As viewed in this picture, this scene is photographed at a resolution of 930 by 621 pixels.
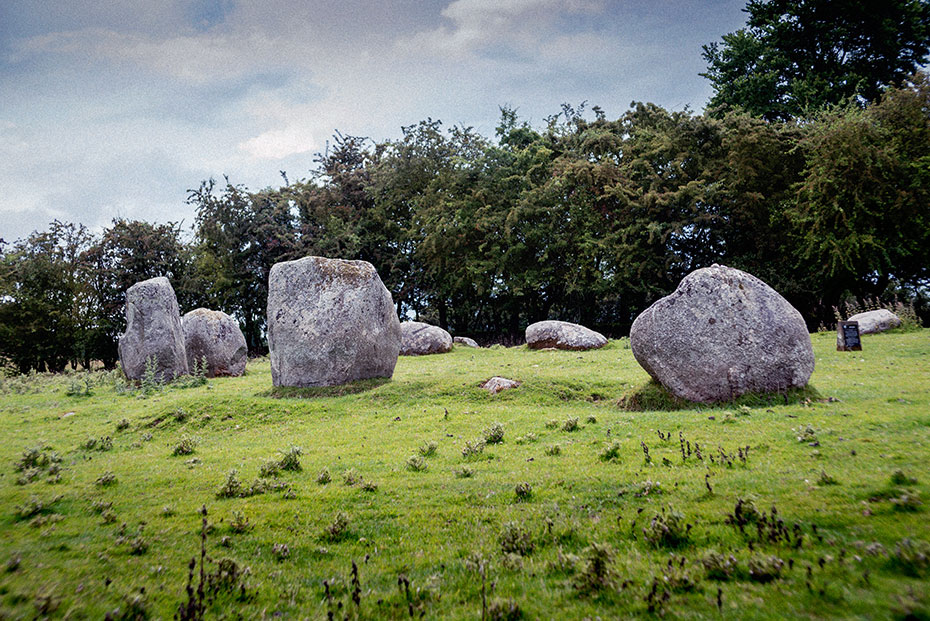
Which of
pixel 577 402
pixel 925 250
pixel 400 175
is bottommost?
pixel 577 402

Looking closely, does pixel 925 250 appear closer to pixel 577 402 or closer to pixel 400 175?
pixel 577 402

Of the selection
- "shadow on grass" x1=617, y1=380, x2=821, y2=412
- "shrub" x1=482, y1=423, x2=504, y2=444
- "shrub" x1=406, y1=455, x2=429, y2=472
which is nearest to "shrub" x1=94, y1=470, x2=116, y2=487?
"shrub" x1=406, y1=455, x2=429, y2=472

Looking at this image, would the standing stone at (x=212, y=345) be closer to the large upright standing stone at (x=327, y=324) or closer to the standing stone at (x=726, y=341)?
the large upright standing stone at (x=327, y=324)

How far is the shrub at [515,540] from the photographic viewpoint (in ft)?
15.7

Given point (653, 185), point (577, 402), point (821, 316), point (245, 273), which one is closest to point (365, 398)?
point (577, 402)

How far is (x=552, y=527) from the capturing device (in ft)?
17.2

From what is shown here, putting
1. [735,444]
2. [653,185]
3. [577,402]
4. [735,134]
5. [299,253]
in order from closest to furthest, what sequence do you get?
[735,444] < [577,402] < [735,134] < [653,185] < [299,253]

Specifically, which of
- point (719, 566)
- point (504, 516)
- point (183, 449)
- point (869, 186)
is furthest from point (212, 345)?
point (869, 186)

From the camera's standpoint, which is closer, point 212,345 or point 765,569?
point 765,569

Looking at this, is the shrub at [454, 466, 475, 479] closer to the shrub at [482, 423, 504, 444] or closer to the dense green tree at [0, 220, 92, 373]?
the shrub at [482, 423, 504, 444]

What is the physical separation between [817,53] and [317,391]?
44.0 meters

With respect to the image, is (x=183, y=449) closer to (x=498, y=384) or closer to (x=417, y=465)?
(x=417, y=465)

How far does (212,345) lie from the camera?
952 inches

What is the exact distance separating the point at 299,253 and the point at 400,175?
11.3 meters
